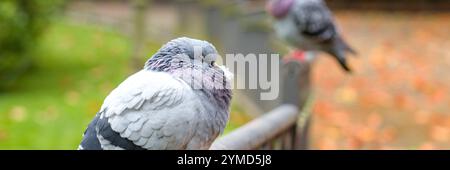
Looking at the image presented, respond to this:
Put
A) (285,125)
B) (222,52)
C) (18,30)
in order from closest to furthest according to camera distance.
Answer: (285,125)
(18,30)
(222,52)

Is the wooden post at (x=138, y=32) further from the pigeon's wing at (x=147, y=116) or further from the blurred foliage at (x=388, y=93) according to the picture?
the pigeon's wing at (x=147, y=116)

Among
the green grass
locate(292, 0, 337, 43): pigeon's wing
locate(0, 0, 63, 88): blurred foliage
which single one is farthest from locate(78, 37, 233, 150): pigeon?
locate(0, 0, 63, 88): blurred foliage

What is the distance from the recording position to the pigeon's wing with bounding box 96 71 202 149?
2.67 m

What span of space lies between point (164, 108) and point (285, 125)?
7.19ft

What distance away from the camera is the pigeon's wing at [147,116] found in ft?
8.75

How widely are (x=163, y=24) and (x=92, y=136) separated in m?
13.9

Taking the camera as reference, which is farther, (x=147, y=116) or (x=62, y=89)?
(x=62, y=89)

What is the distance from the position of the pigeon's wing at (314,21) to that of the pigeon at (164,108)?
146 inches

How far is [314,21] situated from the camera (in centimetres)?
640

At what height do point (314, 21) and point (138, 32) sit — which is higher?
point (314, 21)

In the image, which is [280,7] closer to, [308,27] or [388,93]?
[308,27]

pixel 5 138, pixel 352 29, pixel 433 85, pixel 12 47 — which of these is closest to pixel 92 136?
pixel 5 138

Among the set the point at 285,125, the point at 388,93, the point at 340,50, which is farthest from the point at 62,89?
the point at 285,125

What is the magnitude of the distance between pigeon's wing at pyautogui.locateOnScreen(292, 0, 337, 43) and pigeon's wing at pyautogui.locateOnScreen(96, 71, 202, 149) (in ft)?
12.6
